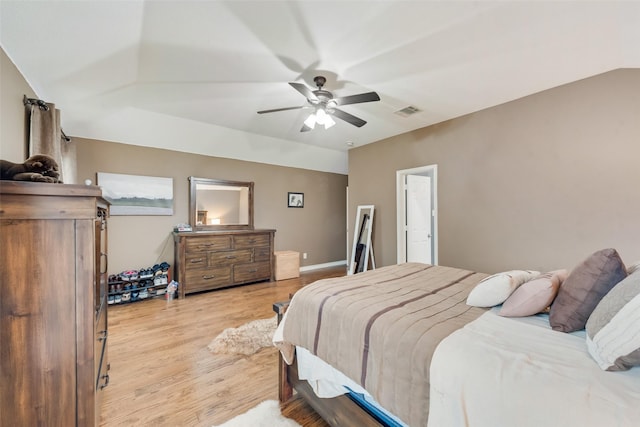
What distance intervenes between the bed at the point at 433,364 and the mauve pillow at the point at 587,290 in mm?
51

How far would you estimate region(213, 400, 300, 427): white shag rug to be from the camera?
1533 mm

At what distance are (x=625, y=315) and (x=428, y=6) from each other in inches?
74.3

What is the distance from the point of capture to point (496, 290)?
1366mm

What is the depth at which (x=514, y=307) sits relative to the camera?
4.18 ft

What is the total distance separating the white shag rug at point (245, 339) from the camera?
240 centimetres

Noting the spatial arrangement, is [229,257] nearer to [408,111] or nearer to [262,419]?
[262,419]

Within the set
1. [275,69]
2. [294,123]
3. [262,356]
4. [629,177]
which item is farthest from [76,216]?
[629,177]

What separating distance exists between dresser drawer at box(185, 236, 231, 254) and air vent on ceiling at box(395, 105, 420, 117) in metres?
3.25

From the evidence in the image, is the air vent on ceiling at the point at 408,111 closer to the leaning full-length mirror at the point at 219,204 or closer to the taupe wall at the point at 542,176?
the taupe wall at the point at 542,176

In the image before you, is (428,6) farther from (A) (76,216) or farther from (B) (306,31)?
(A) (76,216)

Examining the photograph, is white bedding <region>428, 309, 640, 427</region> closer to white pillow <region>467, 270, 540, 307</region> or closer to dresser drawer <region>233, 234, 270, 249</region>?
white pillow <region>467, 270, 540, 307</region>

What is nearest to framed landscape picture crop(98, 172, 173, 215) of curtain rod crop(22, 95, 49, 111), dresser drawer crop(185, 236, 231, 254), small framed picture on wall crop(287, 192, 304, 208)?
dresser drawer crop(185, 236, 231, 254)

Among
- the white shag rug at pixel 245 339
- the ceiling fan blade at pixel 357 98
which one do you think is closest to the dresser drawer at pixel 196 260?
the white shag rug at pixel 245 339

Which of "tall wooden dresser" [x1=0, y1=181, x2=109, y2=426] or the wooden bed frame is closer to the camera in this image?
"tall wooden dresser" [x1=0, y1=181, x2=109, y2=426]
